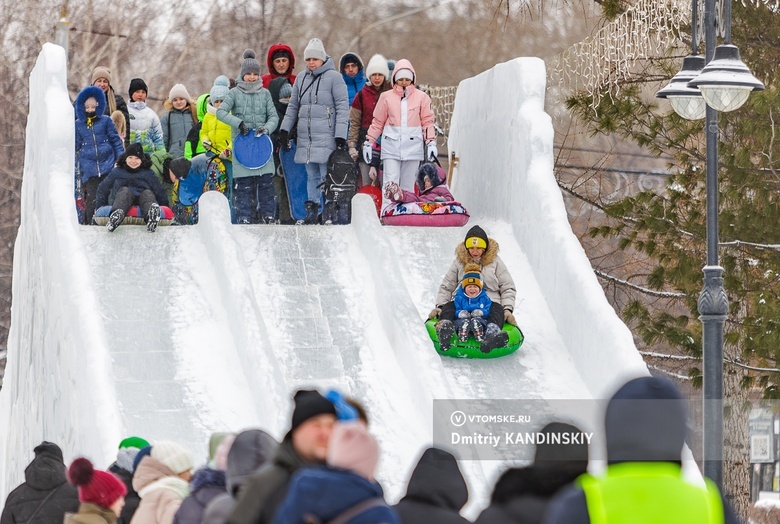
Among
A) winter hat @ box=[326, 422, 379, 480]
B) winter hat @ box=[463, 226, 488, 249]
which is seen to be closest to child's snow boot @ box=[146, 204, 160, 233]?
winter hat @ box=[463, 226, 488, 249]

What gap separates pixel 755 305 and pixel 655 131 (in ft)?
8.03

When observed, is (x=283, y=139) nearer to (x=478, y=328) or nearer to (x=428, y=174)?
(x=428, y=174)

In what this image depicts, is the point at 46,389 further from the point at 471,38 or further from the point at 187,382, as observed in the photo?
the point at 471,38

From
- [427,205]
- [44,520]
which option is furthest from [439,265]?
[44,520]

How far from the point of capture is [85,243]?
11.4m

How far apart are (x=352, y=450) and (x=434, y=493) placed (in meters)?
1.09

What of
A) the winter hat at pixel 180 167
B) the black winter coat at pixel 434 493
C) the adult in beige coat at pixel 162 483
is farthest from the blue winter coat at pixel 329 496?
the winter hat at pixel 180 167

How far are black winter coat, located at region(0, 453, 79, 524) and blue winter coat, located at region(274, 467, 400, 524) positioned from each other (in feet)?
10.9

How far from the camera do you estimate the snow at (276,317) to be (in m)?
9.71

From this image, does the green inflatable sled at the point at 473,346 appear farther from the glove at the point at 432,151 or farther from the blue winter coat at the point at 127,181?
the blue winter coat at the point at 127,181

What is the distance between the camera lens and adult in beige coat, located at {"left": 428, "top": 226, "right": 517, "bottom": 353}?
10.3 metres

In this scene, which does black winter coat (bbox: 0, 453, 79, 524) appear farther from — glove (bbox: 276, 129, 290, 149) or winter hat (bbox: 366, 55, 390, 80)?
winter hat (bbox: 366, 55, 390, 80)

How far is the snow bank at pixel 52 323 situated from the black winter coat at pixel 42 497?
2.05 meters

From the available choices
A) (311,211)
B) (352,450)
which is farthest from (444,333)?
(352,450)
